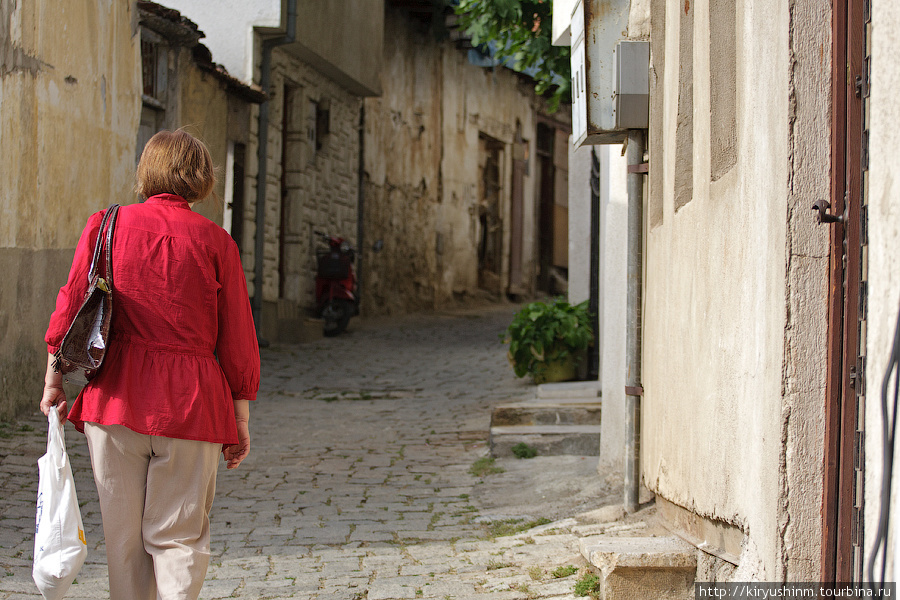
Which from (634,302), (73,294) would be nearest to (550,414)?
(634,302)

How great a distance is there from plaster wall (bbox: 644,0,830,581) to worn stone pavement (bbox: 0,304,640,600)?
2.74ft

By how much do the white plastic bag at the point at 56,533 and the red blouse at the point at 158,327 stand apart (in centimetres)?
16

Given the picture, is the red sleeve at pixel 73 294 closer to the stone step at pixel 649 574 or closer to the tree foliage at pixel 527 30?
the stone step at pixel 649 574

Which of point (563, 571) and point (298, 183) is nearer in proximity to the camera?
point (563, 571)

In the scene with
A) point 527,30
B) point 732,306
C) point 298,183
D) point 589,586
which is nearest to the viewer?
point 732,306

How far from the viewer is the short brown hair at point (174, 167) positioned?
2688 mm

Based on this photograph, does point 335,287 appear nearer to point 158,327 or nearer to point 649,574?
point 649,574

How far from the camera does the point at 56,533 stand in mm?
2520

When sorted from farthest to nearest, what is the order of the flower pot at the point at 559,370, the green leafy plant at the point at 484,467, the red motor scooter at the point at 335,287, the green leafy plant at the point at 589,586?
the red motor scooter at the point at 335,287 → the flower pot at the point at 559,370 → the green leafy plant at the point at 484,467 → the green leafy plant at the point at 589,586

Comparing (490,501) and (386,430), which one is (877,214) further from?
(386,430)

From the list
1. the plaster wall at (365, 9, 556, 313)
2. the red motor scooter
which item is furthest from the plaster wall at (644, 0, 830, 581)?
the plaster wall at (365, 9, 556, 313)

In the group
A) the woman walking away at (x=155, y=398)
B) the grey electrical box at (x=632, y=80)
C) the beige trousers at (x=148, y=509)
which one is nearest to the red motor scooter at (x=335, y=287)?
the grey electrical box at (x=632, y=80)

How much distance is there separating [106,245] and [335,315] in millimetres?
10471

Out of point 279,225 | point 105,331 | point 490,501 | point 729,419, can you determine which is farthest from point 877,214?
point 279,225
